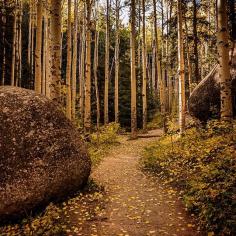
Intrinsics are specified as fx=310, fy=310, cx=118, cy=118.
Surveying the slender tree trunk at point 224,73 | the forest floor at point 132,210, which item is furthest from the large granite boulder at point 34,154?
the slender tree trunk at point 224,73

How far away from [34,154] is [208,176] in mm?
3457

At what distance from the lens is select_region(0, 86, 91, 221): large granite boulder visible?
228 inches

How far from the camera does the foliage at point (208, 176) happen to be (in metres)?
4.89

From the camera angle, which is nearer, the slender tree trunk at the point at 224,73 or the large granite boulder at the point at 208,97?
the slender tree trunk at the point at 224,73

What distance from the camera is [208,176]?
5.96m

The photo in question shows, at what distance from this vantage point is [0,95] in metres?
6.76

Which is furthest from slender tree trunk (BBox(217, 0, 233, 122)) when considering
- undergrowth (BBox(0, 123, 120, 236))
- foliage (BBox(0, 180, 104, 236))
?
foliage (BBox(0, 180, 104, 236))

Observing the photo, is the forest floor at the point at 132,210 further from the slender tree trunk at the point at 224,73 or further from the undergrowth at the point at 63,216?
the slender tree trunk at the point at 224,73

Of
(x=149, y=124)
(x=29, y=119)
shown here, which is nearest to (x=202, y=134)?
(x=29, y=119)

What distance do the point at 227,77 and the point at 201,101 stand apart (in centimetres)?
434

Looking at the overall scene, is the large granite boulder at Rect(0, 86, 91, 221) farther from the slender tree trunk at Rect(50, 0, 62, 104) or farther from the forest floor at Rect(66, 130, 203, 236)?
the slender tree trunk at Rect(50, 0, 62, 104)

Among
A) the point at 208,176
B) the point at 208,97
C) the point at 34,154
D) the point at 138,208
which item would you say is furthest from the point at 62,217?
the point at 208,97

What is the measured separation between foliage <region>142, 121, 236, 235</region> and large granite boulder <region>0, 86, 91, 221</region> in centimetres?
247

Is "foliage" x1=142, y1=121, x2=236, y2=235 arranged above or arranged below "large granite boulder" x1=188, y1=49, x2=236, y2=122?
below
